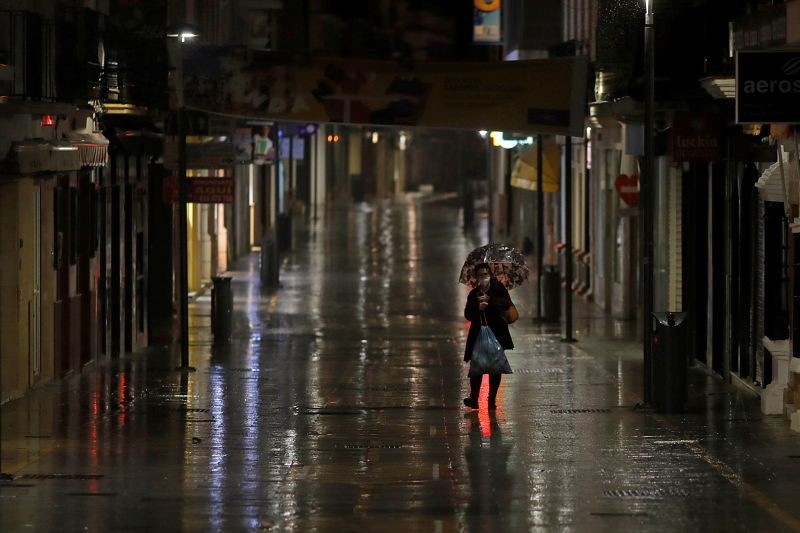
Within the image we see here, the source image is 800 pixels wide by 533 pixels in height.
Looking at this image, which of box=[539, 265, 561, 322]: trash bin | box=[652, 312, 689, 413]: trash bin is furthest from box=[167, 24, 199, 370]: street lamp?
box=[539, 265, 561, 322]: trash bin

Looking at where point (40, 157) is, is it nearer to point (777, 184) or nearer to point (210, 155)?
point (777, 184)

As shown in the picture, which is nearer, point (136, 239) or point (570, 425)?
point (570, 425)

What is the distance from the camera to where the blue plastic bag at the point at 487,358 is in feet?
57.8

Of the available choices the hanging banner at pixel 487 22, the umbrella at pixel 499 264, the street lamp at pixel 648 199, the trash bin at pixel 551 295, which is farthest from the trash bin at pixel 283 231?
the street lamp at pixel 648 199

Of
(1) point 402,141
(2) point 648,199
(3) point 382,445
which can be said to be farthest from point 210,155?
(1) point 402,141

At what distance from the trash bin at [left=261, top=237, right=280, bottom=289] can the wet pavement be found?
7760mm

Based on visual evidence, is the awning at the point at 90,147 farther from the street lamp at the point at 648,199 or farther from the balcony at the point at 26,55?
the street lamp at the point at 648,199

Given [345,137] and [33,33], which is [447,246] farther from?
[345,137]

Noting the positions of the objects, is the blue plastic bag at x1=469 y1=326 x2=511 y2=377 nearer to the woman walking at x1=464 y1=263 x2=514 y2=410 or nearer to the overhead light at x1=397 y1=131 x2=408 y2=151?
the woman walking at x1=464 y1=263 x2=514 y2=410

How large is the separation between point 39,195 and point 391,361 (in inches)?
212

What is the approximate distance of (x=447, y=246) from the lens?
47.2m

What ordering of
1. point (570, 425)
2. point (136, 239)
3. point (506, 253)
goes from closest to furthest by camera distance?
1. point (570, 425)
2. point (506, 253)
3. point (136, 239)

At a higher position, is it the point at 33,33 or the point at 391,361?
the point at 33,33

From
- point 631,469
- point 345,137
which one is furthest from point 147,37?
point 345,137
